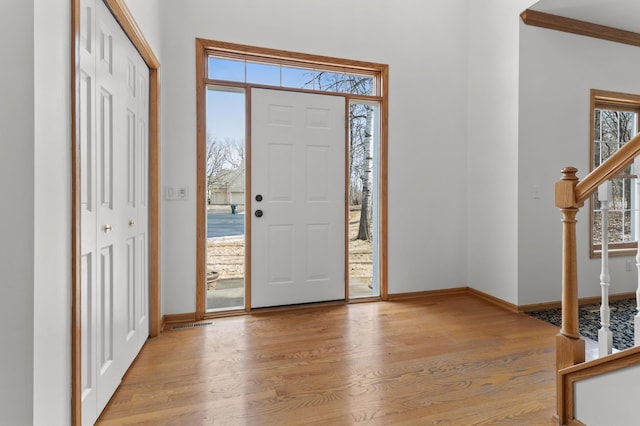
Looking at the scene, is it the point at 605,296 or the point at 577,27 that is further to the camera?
the point at 577,27

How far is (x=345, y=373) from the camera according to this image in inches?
79.7

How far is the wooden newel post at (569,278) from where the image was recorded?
1.55 m

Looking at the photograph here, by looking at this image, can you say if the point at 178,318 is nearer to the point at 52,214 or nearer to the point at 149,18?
the point at 52,214

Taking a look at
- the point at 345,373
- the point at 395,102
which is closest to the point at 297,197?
the point at 395,102

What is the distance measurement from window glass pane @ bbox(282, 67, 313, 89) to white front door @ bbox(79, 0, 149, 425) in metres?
1.26

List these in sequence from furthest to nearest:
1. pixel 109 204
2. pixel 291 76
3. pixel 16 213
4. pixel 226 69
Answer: pixel 291 76, pixel 226 69, pixel 109 204, pixel 16 213

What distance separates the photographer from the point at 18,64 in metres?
0.96

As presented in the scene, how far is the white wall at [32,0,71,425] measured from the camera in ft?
3.30

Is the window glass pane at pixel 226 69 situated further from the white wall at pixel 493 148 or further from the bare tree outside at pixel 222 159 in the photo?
the white wall at pixel 493 148

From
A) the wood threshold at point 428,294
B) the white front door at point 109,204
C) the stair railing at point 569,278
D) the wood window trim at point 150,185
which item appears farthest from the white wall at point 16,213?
the wood threshold at point 428,294

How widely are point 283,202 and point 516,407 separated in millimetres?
2258

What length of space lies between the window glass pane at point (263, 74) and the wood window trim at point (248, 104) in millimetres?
52

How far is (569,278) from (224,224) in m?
2.54

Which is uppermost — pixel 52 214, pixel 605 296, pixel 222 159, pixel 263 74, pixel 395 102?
pixel 263 74
